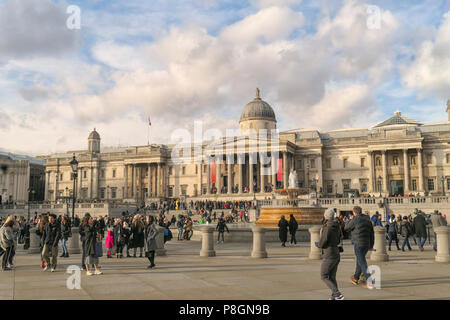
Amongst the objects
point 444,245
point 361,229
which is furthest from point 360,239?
point 444,245

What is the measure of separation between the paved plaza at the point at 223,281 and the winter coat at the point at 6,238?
0.96 metres

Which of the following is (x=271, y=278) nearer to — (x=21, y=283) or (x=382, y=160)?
A: (x=21, y=283)

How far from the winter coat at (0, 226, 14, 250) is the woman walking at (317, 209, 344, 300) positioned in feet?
34.2

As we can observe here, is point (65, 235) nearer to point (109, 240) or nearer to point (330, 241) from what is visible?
point (109, 240)

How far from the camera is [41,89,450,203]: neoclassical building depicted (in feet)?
218

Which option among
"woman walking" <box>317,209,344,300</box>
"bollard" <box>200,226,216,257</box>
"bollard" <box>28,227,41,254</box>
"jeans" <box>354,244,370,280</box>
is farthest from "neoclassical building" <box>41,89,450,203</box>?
"woman walking" <box>317,209,344,300</box>

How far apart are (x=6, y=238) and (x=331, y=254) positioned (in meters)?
10.8

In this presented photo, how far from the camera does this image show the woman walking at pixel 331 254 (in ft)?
29.7

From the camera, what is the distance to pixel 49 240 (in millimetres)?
14438

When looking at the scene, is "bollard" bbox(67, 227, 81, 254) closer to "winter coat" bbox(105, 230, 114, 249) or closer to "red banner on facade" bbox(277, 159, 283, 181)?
"winter coat" bbox(105, 230, 114, 249)

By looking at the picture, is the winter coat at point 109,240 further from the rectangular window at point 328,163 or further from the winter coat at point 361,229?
the rectangular window at point 328,163

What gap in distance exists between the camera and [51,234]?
47.8 feet

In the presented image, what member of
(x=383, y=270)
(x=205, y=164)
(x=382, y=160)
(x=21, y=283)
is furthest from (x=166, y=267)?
(x=205, y=164)
